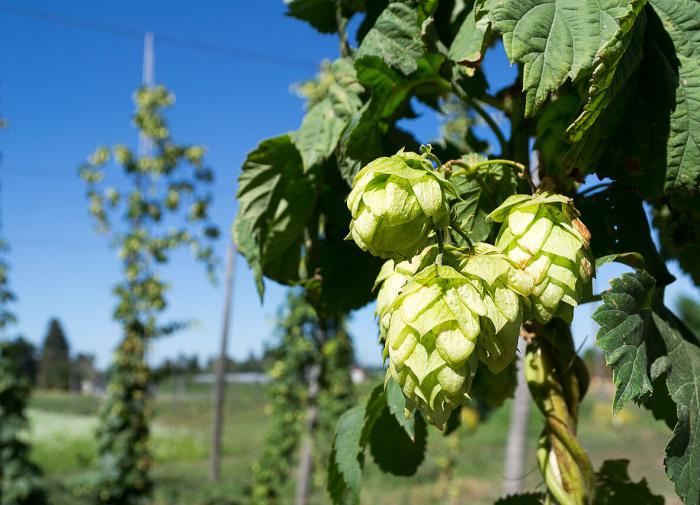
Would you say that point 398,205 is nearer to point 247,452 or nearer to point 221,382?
point 221,382

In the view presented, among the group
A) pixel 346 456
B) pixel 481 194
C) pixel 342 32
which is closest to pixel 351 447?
pixel 346 456

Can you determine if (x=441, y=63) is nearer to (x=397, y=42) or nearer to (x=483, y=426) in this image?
(x=397, y=42)

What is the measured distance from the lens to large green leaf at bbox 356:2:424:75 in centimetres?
88

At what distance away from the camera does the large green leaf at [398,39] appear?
2.87 ft

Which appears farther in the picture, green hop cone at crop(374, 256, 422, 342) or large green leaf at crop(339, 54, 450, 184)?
large green leaf at crop(339, 54, 450, 184)

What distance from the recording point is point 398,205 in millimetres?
571

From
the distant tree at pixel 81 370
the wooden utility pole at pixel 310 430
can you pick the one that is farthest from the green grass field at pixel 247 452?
the distant tree at pixel 81 370

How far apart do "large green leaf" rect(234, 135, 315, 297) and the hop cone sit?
1.79ft

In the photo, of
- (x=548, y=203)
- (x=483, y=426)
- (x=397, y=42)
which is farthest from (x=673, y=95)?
(x=483, y=426)

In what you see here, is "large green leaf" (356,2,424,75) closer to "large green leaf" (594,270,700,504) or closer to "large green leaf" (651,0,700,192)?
"large green leaf" (651,0,700,192)

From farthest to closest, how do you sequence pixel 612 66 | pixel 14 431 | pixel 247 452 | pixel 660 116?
pixel 247 452
pixel 14 431
pixel 660 116
pixel 612 66

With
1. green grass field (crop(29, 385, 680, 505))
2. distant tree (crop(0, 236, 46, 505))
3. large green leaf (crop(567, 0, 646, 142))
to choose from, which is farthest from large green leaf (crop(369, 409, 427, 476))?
distant tree (crop(0, 236, 46, 505))

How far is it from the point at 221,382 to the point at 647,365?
1257 centimetres

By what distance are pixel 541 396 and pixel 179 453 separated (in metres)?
21.4
